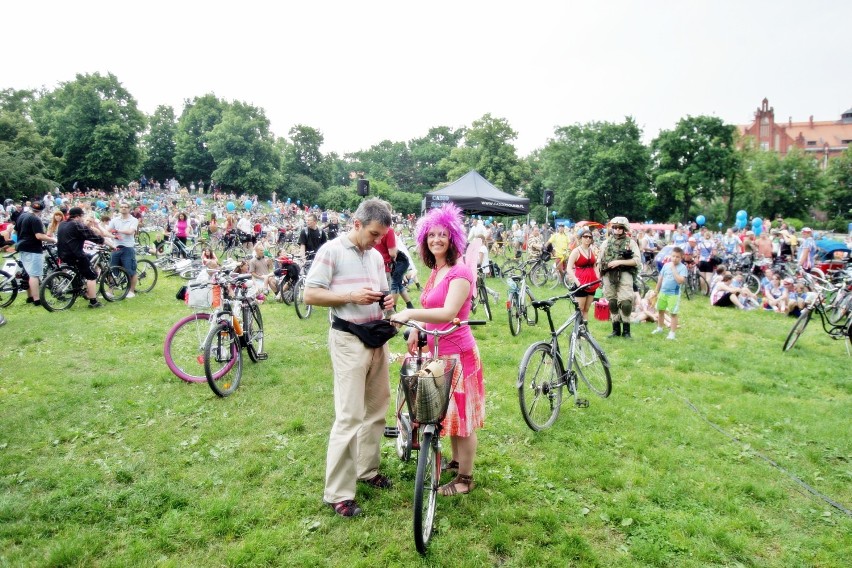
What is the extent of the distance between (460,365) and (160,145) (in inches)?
2843

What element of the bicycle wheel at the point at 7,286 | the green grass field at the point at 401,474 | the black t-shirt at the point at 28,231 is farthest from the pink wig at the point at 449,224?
the bicycle wheel at the point at 7,286

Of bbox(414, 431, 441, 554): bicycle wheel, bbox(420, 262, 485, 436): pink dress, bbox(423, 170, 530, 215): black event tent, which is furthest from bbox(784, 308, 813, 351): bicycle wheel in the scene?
bbox(423, 170, 530, 215): black event tent

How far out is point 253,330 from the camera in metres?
6.18

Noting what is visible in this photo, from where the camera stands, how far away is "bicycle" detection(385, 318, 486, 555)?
272 cm

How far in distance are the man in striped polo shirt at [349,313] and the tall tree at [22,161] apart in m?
39.5

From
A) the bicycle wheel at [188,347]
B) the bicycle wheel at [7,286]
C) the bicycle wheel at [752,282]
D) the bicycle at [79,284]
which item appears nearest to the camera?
the bicycle wheel at [188,347]

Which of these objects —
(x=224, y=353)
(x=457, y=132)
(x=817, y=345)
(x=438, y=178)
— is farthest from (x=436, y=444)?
(x=457, y=132)

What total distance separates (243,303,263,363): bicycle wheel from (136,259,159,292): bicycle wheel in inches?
247

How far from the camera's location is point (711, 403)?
5582 mm

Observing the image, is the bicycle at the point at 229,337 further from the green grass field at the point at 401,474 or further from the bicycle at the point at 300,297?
the bicycle at the point at 300,297

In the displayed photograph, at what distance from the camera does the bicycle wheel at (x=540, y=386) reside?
169 inches

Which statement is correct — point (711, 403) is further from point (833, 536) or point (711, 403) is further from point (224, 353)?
point (224, 353)

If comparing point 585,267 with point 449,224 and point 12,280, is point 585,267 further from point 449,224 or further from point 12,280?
point 12,280

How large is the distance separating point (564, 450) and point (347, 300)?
2.46 meters
